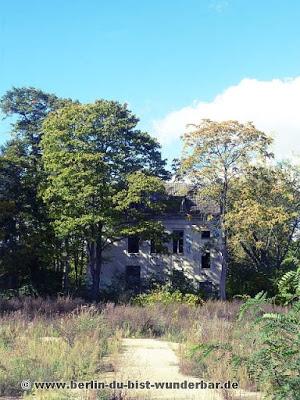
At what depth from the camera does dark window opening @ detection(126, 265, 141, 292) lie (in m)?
40.9

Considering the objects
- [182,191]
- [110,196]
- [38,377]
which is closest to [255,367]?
[38,377]

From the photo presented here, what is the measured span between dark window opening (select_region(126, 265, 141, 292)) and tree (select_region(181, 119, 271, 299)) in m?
7.42

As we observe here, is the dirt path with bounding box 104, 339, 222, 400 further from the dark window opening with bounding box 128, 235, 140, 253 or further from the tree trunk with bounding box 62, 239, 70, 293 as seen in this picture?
the dark window opening with bounding box 128, 235, 140, 253

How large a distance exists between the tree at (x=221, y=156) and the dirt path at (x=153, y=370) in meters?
22.9

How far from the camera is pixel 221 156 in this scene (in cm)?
3553

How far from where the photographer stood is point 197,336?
40.8ft

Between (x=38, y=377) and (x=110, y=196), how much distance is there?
27105mm

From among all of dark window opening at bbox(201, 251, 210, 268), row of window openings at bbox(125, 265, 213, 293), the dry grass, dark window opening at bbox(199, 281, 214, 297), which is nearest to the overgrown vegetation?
the dry grass

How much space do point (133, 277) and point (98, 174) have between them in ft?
40.3

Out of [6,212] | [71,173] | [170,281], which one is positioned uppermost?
[71,173]

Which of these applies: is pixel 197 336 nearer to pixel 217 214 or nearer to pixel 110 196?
pixel 110 196

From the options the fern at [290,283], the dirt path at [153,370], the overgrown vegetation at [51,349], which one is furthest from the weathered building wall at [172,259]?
the fern at [290,283]

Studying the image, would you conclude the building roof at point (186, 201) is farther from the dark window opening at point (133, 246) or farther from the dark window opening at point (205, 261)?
the dark window opening at point (133, 246)

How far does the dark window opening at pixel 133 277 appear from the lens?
40931 millimetres
